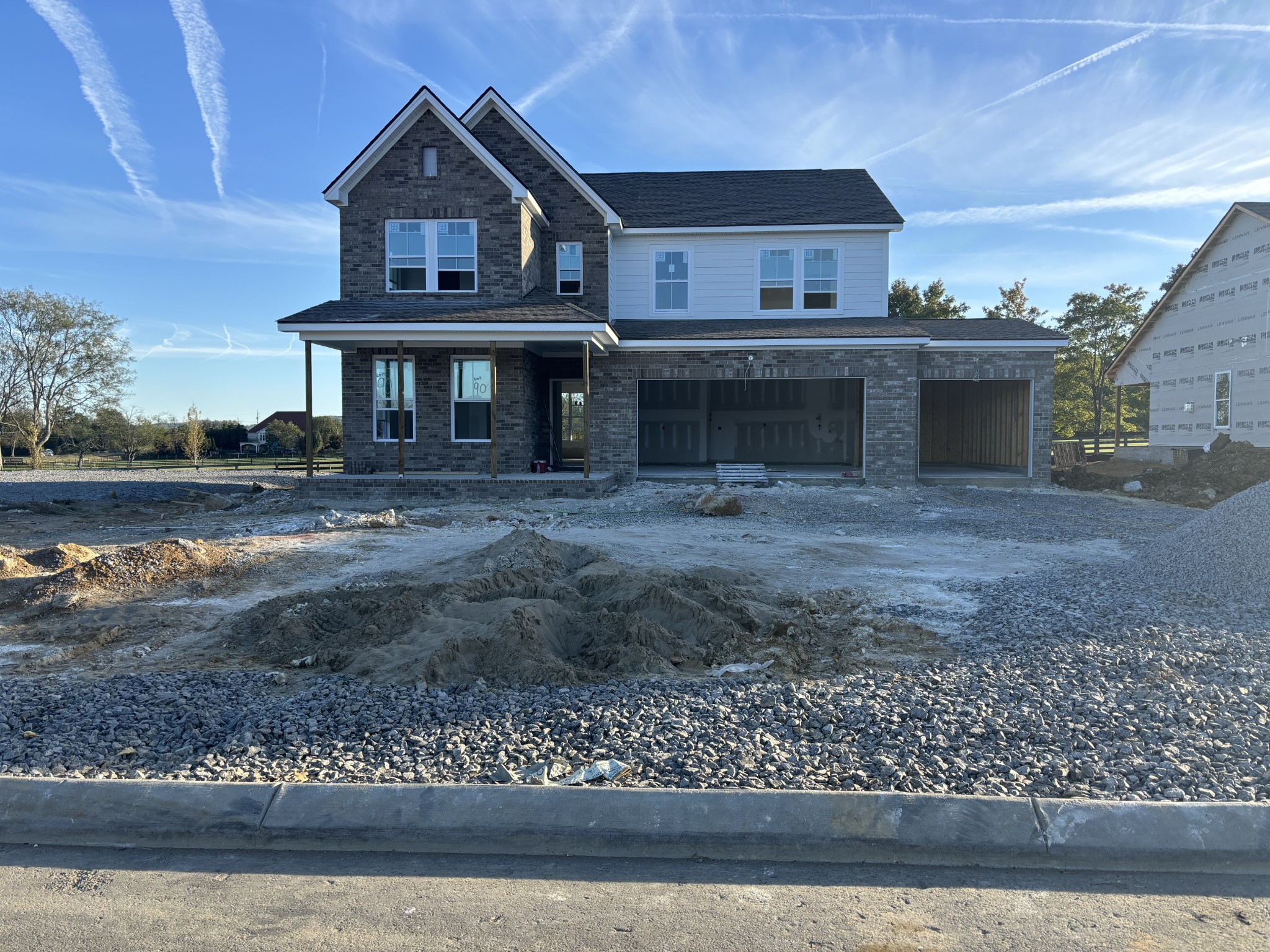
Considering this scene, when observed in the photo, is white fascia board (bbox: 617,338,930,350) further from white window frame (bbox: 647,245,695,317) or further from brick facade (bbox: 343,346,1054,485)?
white window frame (bbox: 647,245,695,317)

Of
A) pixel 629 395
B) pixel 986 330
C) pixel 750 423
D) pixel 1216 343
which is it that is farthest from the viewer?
pixel 750 423

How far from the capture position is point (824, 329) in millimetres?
19281

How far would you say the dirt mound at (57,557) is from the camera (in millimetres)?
8898

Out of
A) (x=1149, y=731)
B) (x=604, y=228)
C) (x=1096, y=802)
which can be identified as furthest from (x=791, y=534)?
(x=604, y=228)

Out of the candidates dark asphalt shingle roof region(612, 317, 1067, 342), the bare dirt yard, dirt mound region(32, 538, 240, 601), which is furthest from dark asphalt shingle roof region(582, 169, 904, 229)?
dirt mound region(32, 538, 240, 601)

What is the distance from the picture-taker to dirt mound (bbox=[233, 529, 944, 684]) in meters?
5.37

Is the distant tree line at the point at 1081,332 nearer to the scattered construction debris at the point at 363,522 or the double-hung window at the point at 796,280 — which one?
the double-hung window at the point at 796,280

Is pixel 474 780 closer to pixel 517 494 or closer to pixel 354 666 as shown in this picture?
pixel 354 666

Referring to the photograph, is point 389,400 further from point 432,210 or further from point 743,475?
point 743,475

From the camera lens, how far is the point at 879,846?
10.9 ft

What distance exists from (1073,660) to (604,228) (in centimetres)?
1691

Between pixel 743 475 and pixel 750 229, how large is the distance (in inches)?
246

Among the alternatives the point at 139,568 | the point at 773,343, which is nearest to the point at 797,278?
the point at 773,343

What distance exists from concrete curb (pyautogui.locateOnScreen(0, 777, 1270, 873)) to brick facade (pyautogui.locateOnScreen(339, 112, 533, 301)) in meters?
16.0
